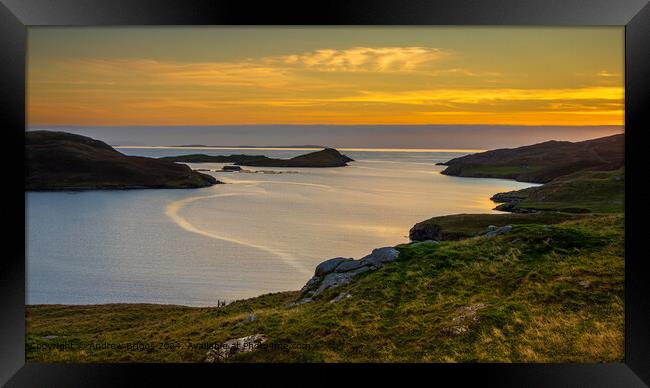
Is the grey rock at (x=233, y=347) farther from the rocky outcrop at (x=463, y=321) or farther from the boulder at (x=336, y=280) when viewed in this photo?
the boulder at (x=336, y=280)

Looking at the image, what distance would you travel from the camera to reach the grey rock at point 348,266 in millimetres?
19297

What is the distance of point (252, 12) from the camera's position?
30.7 feet

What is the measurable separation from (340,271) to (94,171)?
124614 mm

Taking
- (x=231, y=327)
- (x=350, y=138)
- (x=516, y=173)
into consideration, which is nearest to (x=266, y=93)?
(x=516, y=173)

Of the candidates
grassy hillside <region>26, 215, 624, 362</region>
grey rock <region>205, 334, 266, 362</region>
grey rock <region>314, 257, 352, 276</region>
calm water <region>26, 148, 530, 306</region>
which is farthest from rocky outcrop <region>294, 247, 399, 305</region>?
calm water <region>26, 148, 530, 306</region>

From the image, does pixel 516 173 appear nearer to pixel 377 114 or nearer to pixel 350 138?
pixel 377 114

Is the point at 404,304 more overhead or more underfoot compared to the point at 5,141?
more underfoot

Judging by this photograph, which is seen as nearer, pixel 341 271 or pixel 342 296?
pixel 342 296

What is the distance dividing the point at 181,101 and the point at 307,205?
101ft

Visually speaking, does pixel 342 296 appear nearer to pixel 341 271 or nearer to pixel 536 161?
pixel 341 271

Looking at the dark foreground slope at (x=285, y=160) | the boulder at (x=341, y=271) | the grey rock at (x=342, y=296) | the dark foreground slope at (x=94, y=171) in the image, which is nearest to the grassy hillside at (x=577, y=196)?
the dark foreground slope at (x=285, y=160)

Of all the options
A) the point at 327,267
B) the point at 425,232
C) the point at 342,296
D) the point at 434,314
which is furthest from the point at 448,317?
the point at 425,232

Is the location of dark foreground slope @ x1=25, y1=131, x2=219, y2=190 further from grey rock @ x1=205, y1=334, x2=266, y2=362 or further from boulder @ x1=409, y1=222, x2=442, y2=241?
grey rock @ x1=205, y1=334, x2=266, y2=362

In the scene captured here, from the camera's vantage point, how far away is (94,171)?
12862 cm
